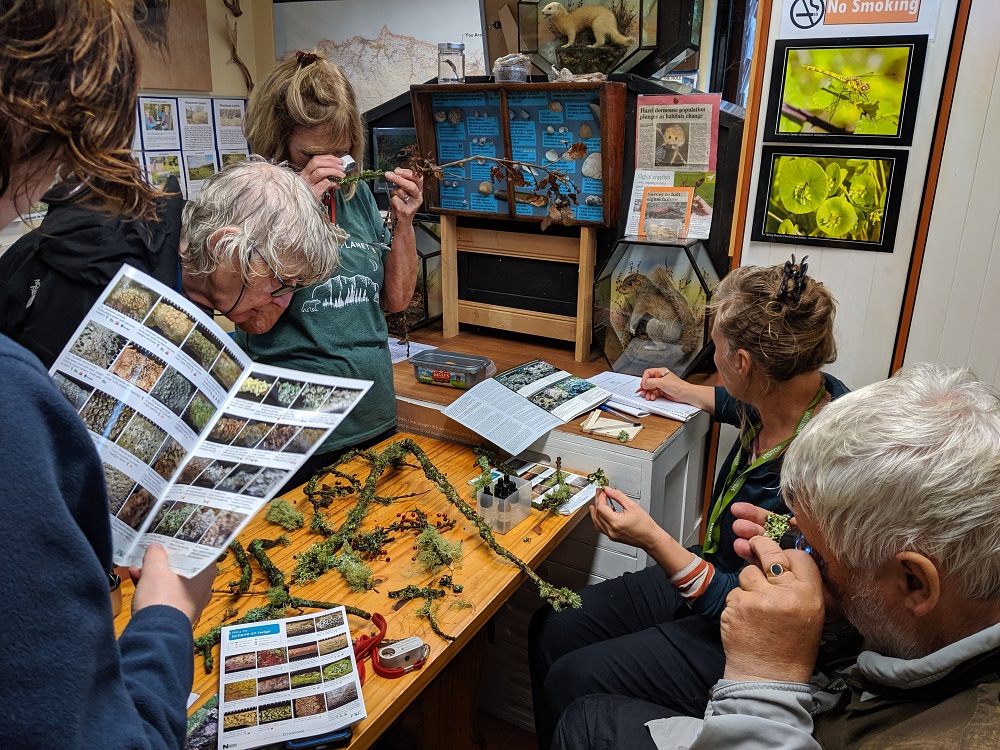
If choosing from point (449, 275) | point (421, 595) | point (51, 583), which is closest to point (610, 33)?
point (449, 275)

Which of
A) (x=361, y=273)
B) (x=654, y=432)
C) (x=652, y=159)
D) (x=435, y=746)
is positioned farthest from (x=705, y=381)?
(x=435, y=746)

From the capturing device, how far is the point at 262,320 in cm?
150

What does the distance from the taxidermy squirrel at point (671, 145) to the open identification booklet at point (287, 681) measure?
1.70 m

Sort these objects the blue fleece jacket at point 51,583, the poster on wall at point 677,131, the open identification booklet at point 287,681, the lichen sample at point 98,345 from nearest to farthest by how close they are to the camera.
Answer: the blue fleece jacket at point 51,583 → the lichen sample at point 98,345 → the open identification booklet at point 287,681 → the poster on wall at point 677,131

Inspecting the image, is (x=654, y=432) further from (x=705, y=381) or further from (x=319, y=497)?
(x=319, y=497)

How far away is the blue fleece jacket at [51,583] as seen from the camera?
1.70 feet

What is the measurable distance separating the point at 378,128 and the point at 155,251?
5.93 feet

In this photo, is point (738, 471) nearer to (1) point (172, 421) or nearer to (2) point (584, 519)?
(2) point (584, 519)

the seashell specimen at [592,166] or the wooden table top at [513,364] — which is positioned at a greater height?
the seashell specimen at [592,166]

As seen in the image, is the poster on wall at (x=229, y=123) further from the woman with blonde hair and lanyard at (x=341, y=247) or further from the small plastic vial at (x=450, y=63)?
the woman with blonde hair and lanyard at (x=341, y=247)

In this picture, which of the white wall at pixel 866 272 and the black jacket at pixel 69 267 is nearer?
the black jacket at pixel 69 267

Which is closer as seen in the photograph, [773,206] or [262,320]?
[262,320]

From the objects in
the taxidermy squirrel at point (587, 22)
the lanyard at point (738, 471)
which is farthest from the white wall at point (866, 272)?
the lanyard at point (738, 471)

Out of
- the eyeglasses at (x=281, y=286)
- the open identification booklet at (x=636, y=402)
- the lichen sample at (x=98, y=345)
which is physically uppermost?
the lichen sample at (x=98, y=345)
